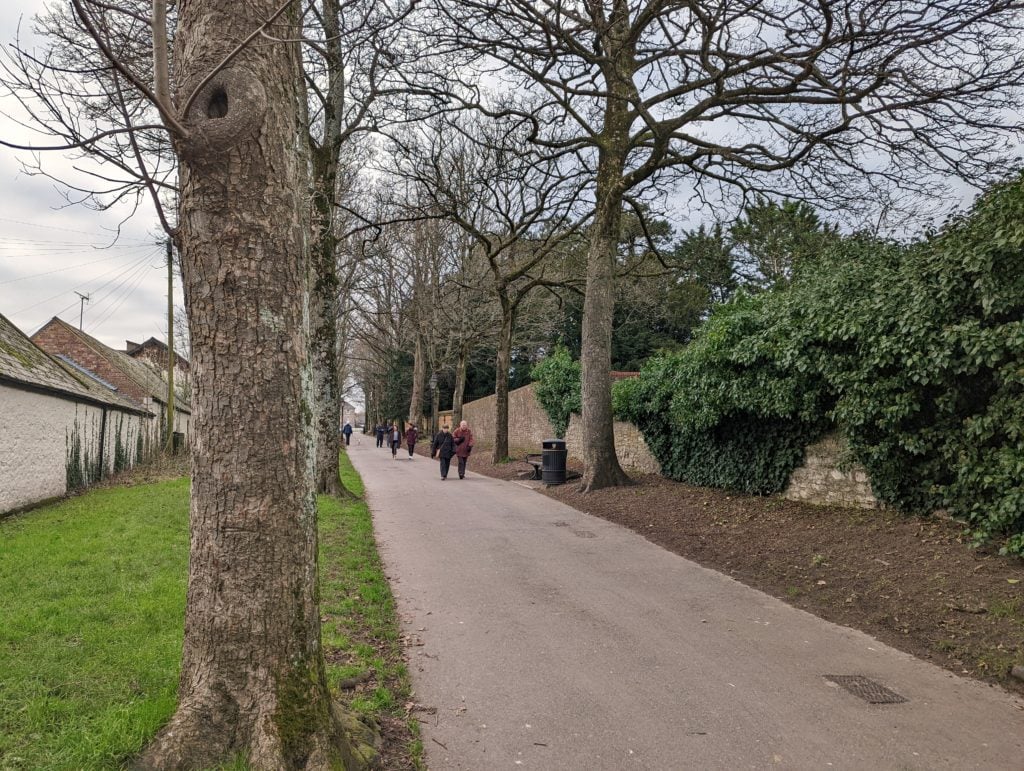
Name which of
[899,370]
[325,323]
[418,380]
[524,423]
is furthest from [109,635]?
[418,380]

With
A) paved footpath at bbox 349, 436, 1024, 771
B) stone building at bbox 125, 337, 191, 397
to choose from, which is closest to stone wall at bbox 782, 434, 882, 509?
paved footpath at bbox 349, 436, 1024, 771

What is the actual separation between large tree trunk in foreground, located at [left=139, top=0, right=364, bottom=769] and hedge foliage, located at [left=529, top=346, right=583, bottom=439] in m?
17.9

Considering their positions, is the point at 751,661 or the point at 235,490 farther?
the point at 751,661

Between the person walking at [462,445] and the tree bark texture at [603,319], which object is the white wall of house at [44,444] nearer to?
the person walking at [462,445]

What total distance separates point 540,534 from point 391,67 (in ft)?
26.6

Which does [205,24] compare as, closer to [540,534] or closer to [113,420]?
[540,534]

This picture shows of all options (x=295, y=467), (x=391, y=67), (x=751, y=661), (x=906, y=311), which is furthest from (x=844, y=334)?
(x=391, y=67)

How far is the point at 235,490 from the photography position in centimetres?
295

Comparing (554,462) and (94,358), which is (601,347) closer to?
(554,462)

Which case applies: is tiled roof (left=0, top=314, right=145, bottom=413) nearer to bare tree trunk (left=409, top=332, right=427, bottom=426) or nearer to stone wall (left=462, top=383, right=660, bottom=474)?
stone wall (left=462, top=383, right=660, bottom=474)

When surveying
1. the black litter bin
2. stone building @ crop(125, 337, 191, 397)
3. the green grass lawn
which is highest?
stone building @ crop(125, 337, 191, 397)

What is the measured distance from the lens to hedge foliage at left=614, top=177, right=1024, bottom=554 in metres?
6.05

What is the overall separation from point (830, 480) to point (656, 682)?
5.76 metres

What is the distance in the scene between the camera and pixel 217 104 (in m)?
3.12
